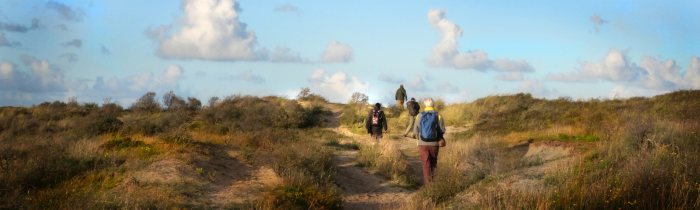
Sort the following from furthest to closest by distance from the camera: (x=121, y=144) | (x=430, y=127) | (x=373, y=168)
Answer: (x=373, y=168) < (x=121, y=144) < (x=430, y=127)

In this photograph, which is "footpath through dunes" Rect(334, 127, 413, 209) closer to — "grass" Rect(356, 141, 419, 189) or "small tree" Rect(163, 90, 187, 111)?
"grass" Rect(356, 141, 419, 189)

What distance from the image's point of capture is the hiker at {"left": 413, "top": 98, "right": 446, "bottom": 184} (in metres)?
12.5

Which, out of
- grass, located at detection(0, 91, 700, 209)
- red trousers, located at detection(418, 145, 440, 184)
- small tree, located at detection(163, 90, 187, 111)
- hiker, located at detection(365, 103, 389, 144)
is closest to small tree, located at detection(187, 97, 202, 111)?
small tree, located at detection(163, 90, 187, 111)

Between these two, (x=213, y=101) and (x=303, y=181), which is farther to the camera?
(x=213, y=101)

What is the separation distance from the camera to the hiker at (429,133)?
12531 millimetres

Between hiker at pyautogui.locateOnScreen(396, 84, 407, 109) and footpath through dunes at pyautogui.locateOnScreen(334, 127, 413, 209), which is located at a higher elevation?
hiker at pyautogui.locateOnScreen(396, 84, 407, 109)

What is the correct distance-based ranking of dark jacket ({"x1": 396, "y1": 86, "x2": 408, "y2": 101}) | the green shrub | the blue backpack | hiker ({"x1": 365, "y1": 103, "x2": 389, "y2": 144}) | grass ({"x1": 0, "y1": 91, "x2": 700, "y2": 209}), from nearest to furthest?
grass ({"x1": 0, "y1": 91, "x2": 700, "y2": 209}), the blue backpack, the green shrub, hiker ({"x1": 365, "y1": 103, "x2": 389, "y2": 144}), dark jacket ({"x1": 396, "y1": 86, "x2": 408, "y2": 101})

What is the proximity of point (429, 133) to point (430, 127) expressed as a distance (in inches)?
5.0

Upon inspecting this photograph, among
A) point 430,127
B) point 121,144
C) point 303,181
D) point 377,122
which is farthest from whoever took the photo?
point 377,122

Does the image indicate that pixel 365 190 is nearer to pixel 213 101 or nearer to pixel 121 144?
pixel 121 144

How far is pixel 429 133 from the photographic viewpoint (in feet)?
41.1

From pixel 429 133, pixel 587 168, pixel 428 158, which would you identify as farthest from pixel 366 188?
pixel 587 168

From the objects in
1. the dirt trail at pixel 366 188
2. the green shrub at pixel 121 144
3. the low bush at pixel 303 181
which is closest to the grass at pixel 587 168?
the dirt trail at pixel 366 188

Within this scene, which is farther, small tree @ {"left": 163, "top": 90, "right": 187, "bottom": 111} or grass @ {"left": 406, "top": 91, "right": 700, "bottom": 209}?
small tree @ {"left": 163, "top": 90, "right": 187, "bottom": 111}
